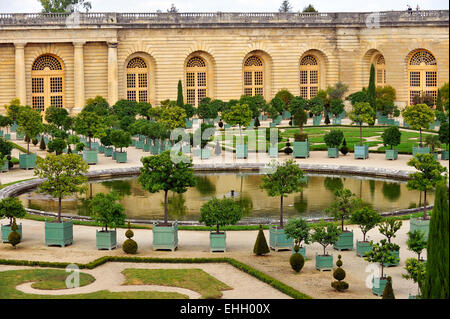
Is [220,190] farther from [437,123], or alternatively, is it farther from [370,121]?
[437,123]

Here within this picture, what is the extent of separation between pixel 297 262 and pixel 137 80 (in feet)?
172

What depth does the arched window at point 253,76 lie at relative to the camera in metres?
81.5

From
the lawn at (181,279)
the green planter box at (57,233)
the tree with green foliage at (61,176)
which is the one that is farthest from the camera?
the tree with green foliage at (61,176)

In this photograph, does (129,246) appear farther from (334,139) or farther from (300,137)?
(334,139)

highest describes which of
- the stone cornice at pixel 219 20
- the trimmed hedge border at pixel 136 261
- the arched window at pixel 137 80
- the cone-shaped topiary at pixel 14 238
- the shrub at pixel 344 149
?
the stone cornice at pixel 219 20

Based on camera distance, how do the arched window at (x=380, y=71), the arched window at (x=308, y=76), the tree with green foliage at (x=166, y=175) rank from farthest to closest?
the arched window at (x=308, y=76) → the arched window at (x=380, y=71) → the tree with green foliage at (x=166, y=175)

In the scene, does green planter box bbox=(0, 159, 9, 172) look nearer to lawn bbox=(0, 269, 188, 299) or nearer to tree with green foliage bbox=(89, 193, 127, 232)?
tree with green foliage bbox=(89, 193, 127, 232)

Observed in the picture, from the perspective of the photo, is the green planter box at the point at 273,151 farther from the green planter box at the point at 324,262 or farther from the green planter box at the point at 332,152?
the green planter box at the point at 324,262

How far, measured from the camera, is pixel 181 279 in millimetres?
27812

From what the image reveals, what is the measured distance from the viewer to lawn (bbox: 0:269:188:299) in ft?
84.6

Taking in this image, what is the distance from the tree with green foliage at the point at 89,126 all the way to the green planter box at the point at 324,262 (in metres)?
28.7

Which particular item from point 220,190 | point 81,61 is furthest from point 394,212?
point 81,61

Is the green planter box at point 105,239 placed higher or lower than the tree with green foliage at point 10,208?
lower

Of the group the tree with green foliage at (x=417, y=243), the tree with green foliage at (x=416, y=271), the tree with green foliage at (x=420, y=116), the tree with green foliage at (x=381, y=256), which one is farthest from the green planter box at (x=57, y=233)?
the tree with green foliage at (x=420, y=116)
